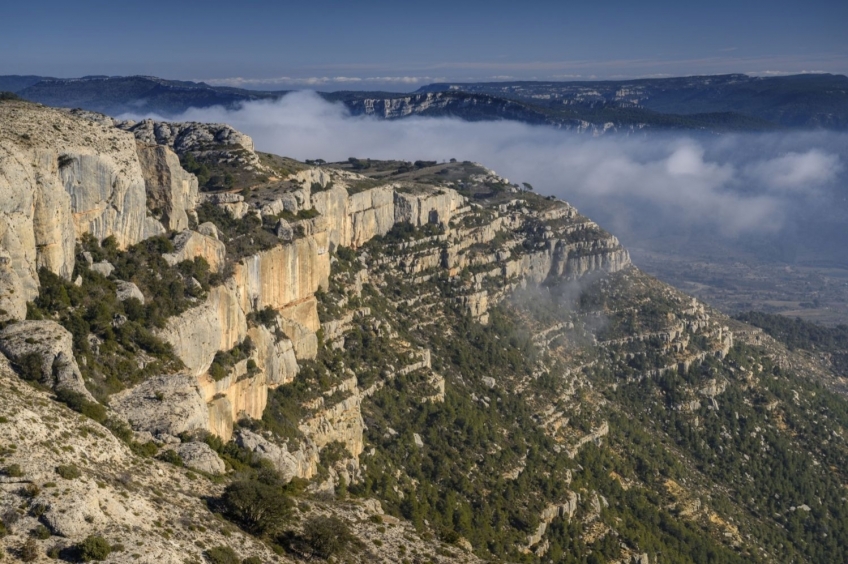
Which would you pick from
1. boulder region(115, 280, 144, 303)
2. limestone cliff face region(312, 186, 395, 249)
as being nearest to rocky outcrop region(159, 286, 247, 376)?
boulder region(115, 280, 144, 303)

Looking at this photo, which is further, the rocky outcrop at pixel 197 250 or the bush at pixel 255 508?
the rocky outcrop at pixel 197 250

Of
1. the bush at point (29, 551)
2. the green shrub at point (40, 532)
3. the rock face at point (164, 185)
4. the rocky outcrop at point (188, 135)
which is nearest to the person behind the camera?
the bush at point (29, 551)

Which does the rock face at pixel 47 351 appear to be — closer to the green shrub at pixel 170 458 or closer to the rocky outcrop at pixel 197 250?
the green shrub at pixel 170 458

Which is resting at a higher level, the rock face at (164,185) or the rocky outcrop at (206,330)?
the rock face at (164,185)

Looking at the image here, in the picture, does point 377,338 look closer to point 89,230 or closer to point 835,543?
A: point 89,230

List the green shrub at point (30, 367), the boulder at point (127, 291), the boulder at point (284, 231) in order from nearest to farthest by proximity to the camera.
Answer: the green shrub at point (30, 367) → the boulder at point (127, 291) → the boulder at point (284, 231)

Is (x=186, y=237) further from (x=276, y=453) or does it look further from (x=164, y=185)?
(x=276, y=453)

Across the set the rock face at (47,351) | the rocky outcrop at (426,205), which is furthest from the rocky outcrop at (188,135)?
the rock face at (47,351)
